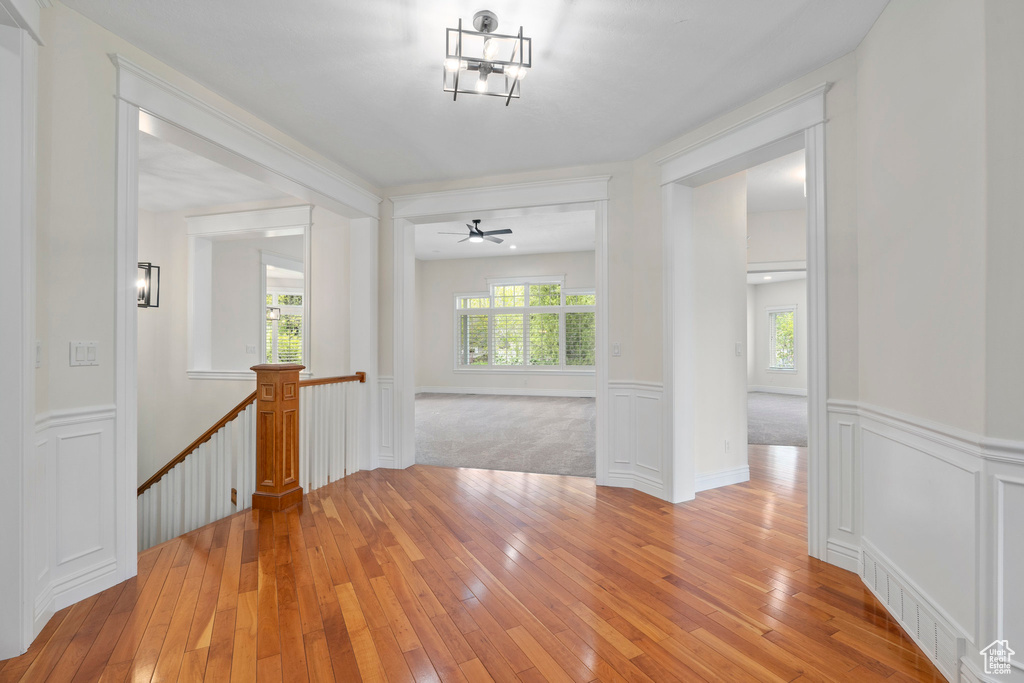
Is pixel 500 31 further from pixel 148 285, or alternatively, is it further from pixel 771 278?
pixel 771 278

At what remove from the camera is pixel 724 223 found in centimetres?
407

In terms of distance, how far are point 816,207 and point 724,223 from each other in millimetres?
1385

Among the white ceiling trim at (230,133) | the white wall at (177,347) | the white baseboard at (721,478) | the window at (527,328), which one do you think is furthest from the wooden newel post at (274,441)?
the window at (527,328)

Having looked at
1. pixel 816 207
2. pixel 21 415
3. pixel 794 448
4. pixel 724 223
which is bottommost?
pixel 794 448

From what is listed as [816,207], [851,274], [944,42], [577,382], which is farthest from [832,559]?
[577,382]

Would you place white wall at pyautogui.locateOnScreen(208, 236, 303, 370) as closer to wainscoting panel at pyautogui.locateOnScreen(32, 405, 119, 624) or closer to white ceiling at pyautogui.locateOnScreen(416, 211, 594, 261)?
white ceiling at pyautogui.locateOnScreen(416, 211, 594, 261)

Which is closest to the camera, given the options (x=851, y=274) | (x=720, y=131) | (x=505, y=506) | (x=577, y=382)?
(x=851, y=274)

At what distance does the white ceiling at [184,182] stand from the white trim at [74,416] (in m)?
2.51

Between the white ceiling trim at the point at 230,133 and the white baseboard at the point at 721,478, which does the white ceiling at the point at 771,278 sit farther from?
the white ceiling trim at the point at 230,133

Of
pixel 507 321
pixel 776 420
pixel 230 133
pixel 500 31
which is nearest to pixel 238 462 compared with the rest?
pixel 230 133

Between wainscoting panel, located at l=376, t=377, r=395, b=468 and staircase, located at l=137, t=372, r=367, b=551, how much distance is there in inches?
9.1

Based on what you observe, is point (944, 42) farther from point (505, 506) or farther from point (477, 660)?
point (505, 506)

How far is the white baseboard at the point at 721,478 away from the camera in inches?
154

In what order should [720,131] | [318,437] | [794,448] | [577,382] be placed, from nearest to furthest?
[720,131], [318,437], [794,448], [577,382]
